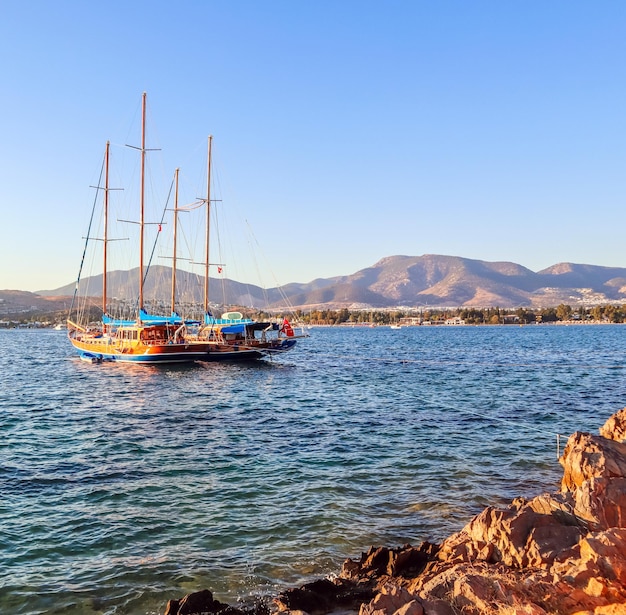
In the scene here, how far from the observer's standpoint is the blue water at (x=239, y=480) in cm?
1007

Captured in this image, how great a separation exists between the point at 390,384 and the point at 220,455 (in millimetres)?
22785

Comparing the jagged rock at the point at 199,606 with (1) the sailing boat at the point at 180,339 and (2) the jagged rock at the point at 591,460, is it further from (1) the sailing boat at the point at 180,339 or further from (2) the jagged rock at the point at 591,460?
(1) the sailing boat at the point at 180,339

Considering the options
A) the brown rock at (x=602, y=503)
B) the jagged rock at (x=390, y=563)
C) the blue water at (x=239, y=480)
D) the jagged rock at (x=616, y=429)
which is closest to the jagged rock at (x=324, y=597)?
the jagged rock at (x=390, y=563)

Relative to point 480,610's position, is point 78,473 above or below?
below

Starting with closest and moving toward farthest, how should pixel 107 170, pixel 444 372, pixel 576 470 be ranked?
pixel 576 470
pixel 444 372
pixel 107 170

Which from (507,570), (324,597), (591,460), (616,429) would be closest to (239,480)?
(324,597)

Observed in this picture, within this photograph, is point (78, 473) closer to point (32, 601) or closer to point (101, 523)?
point (101, 523)

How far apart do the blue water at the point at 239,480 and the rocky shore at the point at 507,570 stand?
3.95 feet

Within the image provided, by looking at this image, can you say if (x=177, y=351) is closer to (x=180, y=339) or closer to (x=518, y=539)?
(x=180, y=339)

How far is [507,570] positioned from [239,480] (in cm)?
942

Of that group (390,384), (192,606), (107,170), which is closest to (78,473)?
(192,606)

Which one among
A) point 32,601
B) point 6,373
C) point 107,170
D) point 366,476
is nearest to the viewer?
point 32,601

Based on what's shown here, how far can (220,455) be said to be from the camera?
61.0 ft

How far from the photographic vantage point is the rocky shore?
21.2ft
